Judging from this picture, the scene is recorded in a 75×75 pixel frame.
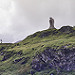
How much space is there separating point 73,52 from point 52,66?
14.5m

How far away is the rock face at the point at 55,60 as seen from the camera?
2368 inches

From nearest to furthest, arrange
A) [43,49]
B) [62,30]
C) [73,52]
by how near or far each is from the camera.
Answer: [73,52] → [43,49] → [62,30]

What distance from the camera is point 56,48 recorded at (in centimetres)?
6969

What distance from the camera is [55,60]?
6562 centimetres

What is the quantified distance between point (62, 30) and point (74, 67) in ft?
203

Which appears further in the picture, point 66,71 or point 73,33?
point 73,33

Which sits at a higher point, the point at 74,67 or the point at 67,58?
the point at 67,58

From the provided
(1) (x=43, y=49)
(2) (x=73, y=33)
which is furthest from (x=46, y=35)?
(1) (x=43, y=49)

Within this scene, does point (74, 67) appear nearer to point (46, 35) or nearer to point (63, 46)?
point (63, 46)

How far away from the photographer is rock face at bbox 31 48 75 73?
60.2 meters

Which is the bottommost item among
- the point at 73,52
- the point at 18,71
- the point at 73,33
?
the point at 18,71

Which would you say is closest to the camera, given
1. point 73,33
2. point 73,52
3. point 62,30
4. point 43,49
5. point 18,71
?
point 73,52

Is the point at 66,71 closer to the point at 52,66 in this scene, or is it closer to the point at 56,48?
the point at 52,66

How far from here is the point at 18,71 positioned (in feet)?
219
